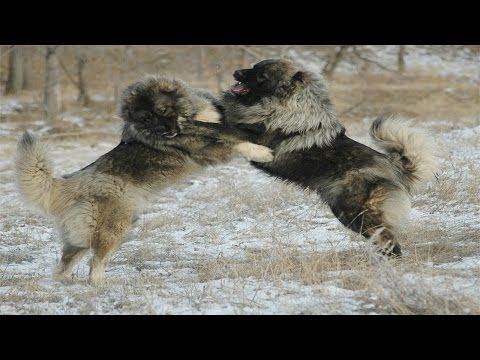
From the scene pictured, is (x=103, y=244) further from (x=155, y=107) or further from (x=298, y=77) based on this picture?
(x=298, y=77)

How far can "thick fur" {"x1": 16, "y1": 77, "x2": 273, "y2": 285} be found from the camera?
5.58m

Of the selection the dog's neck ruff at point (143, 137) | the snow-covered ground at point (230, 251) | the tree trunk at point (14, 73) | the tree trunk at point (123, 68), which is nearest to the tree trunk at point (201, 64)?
the tree trunk at point (123, 68)

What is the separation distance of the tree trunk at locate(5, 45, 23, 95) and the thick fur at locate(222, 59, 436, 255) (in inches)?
702

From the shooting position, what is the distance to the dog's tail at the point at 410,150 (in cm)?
596

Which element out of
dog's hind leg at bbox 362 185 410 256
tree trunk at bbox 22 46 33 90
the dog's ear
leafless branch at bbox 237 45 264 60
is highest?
the dog's ear

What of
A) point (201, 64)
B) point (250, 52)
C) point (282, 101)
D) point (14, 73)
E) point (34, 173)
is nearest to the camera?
point (34, 173)

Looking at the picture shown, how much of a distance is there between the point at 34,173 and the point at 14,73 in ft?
59.6

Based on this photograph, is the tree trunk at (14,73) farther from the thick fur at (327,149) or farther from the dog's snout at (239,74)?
→ the thick fur at (327,149)

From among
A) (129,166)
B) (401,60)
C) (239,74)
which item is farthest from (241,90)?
(401,60)

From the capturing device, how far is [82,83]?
2100 centimetres

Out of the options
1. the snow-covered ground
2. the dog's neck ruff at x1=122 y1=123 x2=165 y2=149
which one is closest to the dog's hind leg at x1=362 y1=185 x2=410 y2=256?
the snow-covered ground

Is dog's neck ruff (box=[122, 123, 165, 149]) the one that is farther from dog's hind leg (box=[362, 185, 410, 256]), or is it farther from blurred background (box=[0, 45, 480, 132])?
blurred background (box=[0, 45, 480, 132])

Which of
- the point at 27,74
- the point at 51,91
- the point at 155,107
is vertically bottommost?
the point at 27,74

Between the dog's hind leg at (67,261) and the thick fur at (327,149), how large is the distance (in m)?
2.02
